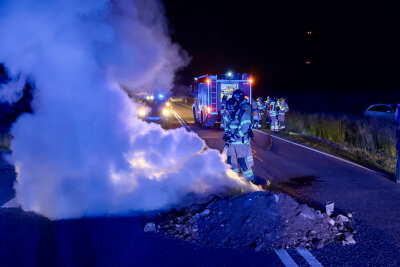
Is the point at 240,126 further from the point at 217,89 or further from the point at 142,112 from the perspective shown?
the point at 142,112

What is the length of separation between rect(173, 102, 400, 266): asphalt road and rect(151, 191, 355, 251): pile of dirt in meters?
0.27

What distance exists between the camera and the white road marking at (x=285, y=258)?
4148 mm

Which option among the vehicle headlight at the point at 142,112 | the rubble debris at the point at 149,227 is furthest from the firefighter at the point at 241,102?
the vehicle headlight at the point at 142,112

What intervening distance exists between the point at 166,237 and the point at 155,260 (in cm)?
65

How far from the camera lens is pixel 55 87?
6371 mm

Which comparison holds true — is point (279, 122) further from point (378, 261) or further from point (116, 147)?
point (378, 261)

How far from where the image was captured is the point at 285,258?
169 inches

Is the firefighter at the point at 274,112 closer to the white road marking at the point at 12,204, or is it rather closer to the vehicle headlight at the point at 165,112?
the vehicle headlight at the point at 165,112

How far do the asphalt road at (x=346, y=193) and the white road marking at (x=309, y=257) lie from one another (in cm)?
6

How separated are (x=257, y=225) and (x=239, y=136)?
2593 mm

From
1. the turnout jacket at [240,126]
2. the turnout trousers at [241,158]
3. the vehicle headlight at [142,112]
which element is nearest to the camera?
the turnout jacket at [240,126]

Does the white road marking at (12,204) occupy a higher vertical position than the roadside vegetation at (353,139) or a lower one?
lower

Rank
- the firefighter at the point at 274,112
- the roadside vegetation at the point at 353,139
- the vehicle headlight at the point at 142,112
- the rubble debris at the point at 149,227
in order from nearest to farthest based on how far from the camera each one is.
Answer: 1. the rubble debris at the point at 149,227
2. the roadside vegetation at the point at 353,139
3. the firefighter at the point at 274,112
4. the vehicle headlight at the point at 142,112

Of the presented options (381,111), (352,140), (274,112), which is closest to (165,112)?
(274,112)
